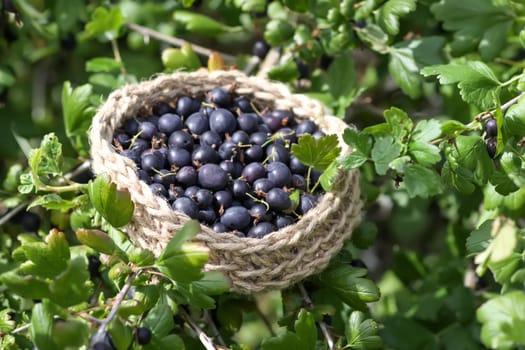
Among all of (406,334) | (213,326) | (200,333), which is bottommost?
(406,334)

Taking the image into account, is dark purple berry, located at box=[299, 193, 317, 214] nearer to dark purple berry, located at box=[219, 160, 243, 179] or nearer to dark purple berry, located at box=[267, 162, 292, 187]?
dark purple berry, located at box=[267, 162, 292, 187]

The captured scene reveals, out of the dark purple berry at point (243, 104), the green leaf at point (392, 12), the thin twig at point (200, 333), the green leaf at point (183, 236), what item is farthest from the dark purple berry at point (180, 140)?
the green leaf at point (392, 12)

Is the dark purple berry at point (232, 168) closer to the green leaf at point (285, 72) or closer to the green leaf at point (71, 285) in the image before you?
the green leaf at point (285, 72)

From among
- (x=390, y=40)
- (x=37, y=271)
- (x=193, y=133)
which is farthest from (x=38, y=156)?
(x=390, y=40)

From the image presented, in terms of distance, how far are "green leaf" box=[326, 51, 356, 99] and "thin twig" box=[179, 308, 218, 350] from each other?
2.99 ft

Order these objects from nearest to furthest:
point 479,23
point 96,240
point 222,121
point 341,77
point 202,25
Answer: point 96,240
point 222,121
point 479,23
point 341,77
point 202,25

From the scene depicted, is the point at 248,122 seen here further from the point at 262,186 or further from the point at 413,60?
the point at 413,60

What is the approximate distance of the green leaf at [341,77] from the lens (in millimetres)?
2467

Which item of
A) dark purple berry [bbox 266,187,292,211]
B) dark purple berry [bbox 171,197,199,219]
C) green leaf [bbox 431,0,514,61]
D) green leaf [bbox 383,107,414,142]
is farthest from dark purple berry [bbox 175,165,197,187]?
green leaf [bbox 431,0,514,61]

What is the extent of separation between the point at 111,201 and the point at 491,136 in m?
0.94

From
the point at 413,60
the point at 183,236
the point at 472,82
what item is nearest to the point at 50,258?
the point at 183,236

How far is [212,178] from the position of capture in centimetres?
197

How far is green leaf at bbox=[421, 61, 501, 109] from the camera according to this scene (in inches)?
74.9

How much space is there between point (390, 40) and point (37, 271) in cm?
137
